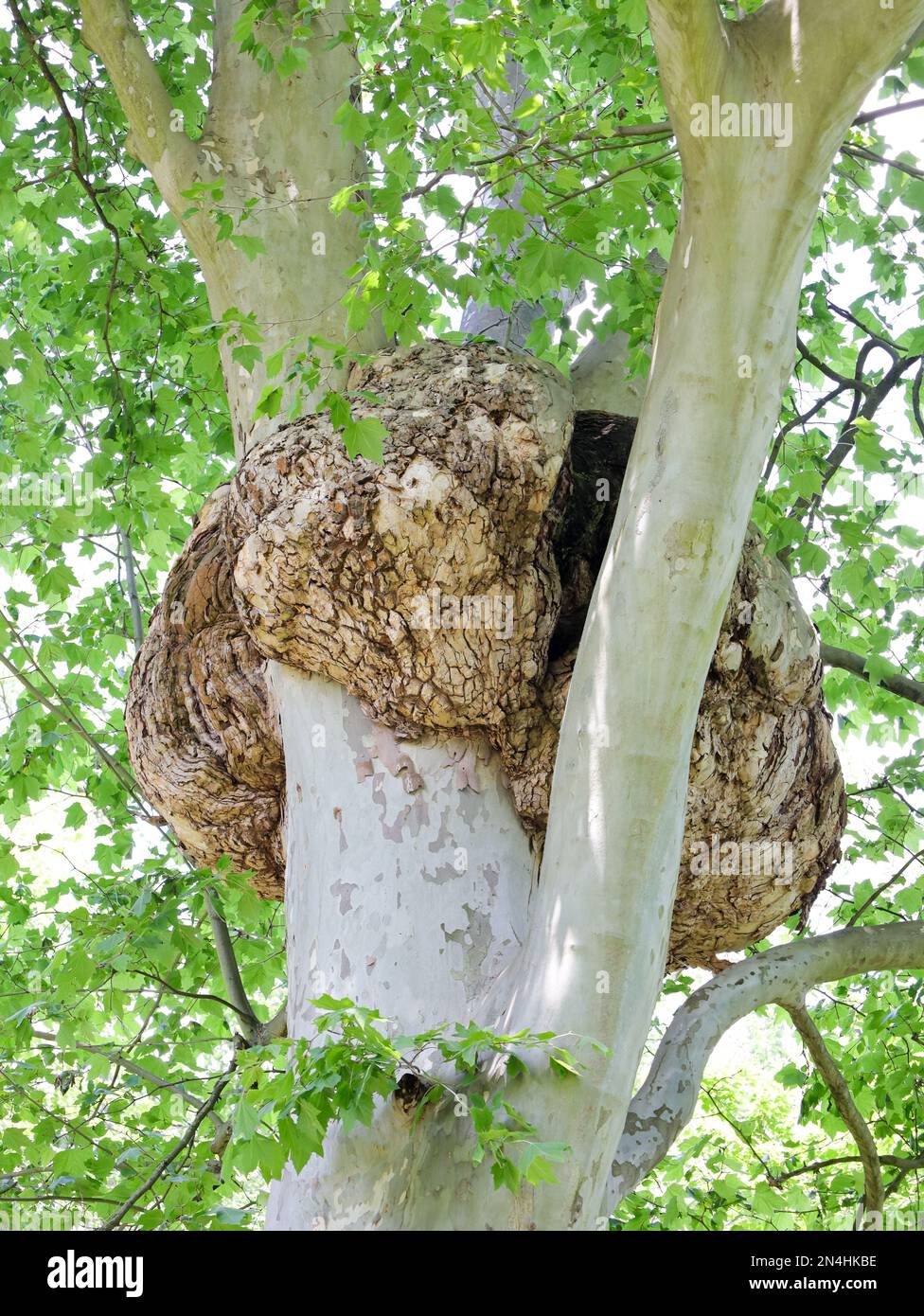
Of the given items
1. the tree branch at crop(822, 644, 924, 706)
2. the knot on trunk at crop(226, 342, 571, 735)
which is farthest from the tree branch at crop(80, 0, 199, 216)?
the tree branch at crop(822, 644, 924, 706)

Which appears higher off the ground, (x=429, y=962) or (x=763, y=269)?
(x=763, y=269)

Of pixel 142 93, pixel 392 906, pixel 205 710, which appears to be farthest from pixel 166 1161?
pixel 142 93

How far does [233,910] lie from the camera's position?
5.99 meters

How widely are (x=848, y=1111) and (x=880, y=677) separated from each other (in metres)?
1.56

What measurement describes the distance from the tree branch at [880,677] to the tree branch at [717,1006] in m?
1.02

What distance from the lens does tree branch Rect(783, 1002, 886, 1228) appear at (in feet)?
13.8

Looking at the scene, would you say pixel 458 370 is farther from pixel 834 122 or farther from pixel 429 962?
pixel 429 962

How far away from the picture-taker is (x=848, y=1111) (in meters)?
4.27

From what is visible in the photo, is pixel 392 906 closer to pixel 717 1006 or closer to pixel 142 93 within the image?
pixel 717 1006

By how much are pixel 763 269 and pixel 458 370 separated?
3.04 ft

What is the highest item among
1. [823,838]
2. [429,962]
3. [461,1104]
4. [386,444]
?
[386,444]

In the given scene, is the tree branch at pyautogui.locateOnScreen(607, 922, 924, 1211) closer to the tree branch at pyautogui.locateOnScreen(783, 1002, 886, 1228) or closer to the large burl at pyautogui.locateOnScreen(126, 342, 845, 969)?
the large burl at pyautogui.locateOnScreen(126, 342, 845, 969)

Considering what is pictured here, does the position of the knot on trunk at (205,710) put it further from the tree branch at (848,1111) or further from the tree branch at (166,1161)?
the tree branch at (848,1111)
